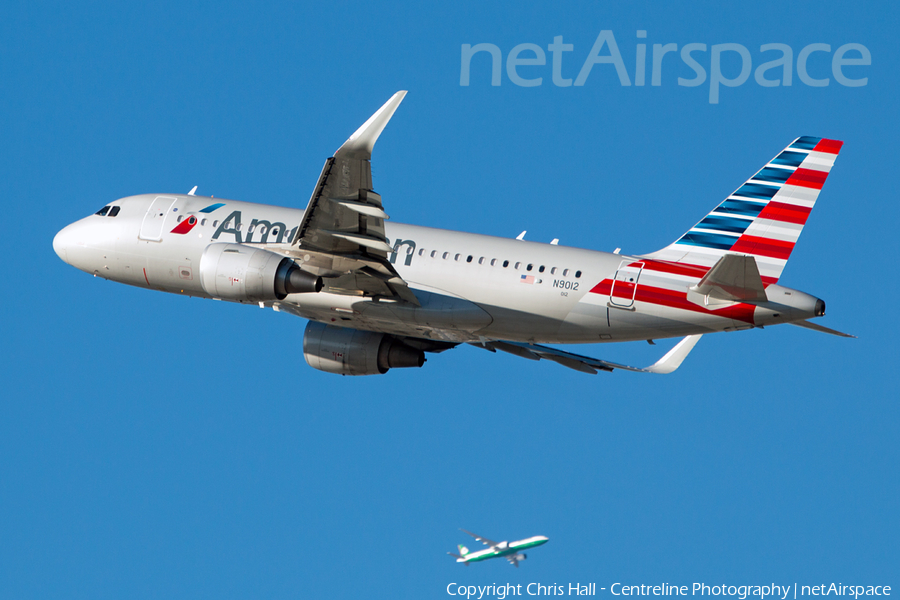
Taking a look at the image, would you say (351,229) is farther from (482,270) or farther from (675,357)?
Result: (675,357)

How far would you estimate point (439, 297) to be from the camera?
33.8 metres

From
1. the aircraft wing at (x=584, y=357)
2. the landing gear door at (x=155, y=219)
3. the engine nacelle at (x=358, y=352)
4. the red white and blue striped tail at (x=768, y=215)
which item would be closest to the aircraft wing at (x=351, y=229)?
the engine nacelle at (x=358, y=352)

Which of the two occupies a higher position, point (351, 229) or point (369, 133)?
point (369, 133)

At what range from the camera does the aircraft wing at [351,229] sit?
89.2ft

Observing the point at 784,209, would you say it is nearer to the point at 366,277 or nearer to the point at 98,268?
the point at 366,277

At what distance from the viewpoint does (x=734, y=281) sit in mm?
29984

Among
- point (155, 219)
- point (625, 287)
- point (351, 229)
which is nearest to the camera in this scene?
point (351, 229)

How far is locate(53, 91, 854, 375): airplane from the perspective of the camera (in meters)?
30.4

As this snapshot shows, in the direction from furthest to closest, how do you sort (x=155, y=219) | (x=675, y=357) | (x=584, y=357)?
(x=584, y=357)
(x=675, y=357)
(x=155, y=219)

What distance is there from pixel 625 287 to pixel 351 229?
Result: 831 centimetres

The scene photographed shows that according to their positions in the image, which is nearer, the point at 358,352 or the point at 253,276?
the point at 253,276

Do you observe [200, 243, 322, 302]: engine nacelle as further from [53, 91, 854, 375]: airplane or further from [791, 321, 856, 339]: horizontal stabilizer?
[791, 321, 856, 339]: horizontal stabilizer

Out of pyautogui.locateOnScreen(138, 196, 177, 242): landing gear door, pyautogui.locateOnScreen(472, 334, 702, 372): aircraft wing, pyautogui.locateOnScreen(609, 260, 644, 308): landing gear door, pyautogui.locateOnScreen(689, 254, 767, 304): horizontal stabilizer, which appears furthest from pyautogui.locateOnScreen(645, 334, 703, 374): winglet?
pyautogui.locateOnScreen(138, 196, 177, 242): landing gear door

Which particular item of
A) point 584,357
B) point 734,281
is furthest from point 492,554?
point 734,281
